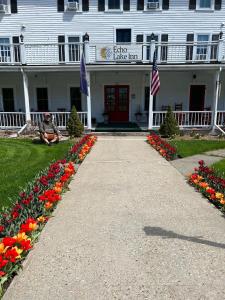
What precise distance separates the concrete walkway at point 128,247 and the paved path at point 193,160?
1196mm

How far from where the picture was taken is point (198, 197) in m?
5.51

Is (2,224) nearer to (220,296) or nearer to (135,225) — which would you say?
(135,225)

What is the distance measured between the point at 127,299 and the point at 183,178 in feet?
14.6

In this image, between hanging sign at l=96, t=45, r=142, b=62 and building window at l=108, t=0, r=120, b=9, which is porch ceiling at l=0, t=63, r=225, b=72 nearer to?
hanging sign at l=96, t=45, r=142, b=62

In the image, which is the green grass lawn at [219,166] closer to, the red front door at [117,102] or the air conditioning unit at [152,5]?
the red front door at [117,102]

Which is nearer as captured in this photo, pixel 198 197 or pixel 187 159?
pixel 198 197

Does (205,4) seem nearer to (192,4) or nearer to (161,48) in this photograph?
(192,4)

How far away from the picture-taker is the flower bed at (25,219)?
116 inches

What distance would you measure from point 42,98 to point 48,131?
22.6ft

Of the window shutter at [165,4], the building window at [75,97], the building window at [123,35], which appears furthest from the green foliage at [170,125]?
the window shutter at [165,4]

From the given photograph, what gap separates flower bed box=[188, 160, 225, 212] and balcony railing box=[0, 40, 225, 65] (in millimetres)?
9092

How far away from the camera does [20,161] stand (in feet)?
27.3

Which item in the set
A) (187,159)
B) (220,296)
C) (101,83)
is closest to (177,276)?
(220,296)

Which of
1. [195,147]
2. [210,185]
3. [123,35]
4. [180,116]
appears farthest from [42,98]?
[210,185]
